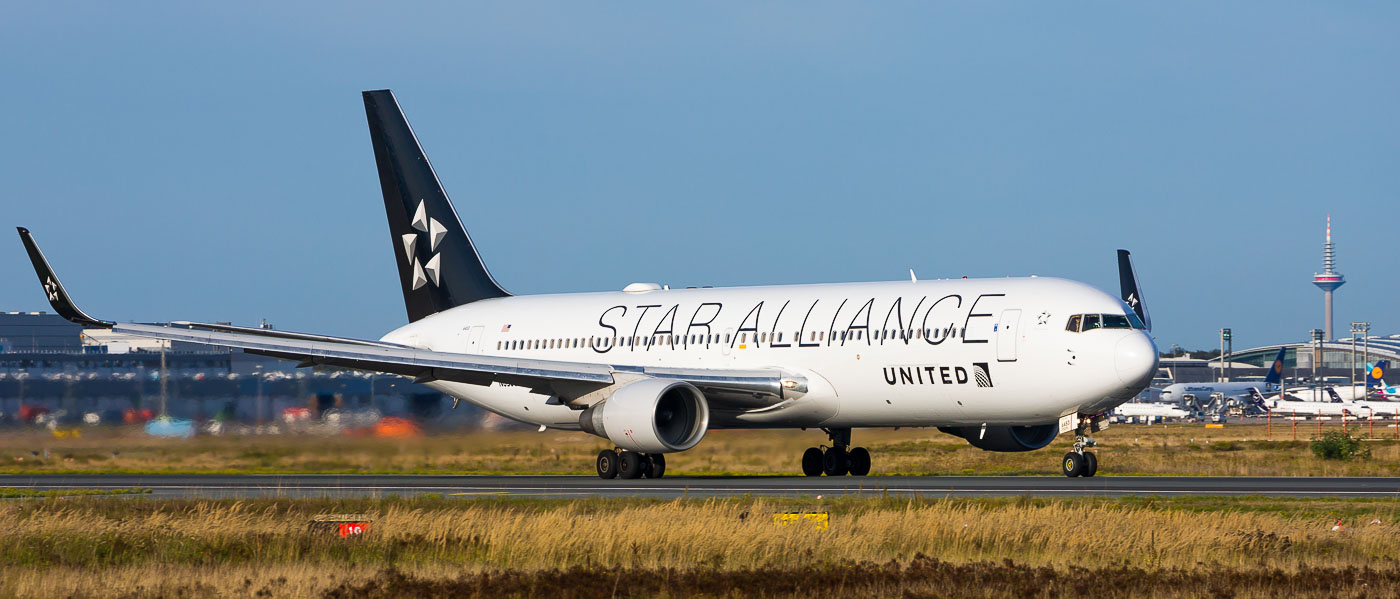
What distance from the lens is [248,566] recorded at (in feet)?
48.5

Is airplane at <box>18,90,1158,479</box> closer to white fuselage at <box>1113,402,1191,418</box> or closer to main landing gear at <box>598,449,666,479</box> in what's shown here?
main landing gear at <box>598,449,666,479</box>

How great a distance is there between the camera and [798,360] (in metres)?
30.7

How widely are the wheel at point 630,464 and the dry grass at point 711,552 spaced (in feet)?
34.5

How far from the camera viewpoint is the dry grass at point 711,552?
506 inches

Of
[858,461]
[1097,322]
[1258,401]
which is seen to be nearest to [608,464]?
[858,461]

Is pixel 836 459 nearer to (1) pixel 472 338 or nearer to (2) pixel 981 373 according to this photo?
(2) pixel 981 373

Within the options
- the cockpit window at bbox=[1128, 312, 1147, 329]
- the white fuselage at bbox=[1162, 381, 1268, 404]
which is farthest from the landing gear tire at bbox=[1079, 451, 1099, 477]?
the white fuselage at bbox=[1162, 381, 1268, 404]

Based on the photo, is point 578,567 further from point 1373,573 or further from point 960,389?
point 960,389

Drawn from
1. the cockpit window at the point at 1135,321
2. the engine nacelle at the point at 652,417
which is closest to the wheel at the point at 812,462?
the engine nacelle at the point at 652,417

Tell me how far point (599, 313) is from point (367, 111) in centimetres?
889

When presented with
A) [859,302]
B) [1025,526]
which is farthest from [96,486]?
[1025,526]

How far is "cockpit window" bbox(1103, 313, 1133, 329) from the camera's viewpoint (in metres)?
27.4

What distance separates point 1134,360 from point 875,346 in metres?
4.87

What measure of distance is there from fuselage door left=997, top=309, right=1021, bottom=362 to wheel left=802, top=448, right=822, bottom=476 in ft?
19.1
